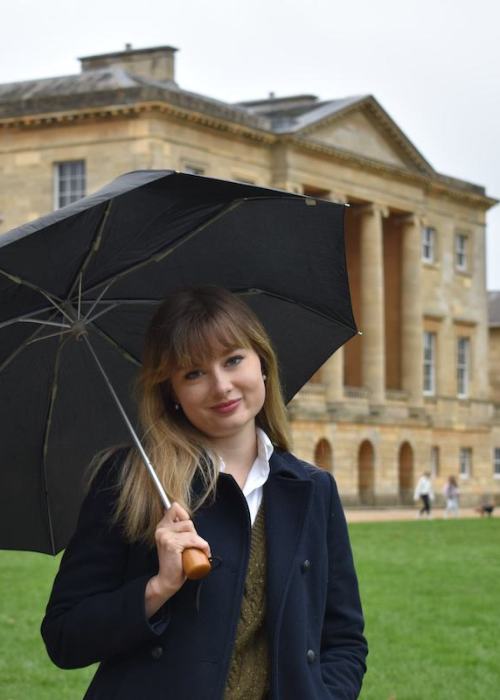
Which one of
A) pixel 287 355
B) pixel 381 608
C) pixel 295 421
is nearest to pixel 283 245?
pixel 287 355

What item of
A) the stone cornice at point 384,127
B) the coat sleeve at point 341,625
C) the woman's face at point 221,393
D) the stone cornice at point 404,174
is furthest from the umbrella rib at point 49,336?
the stone cornice at point 384,127

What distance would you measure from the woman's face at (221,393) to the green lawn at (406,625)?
328 inches

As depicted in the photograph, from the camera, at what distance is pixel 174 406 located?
17.5ft

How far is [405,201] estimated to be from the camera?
8175 cm

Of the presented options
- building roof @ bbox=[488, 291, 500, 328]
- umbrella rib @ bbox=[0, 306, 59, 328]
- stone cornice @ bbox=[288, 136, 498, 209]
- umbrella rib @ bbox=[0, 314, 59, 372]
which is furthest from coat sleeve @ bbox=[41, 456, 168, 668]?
building roof @ bbox=[488, 291, 500, 328]

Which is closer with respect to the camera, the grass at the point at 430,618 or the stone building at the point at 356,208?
the grass at the point at 430,618

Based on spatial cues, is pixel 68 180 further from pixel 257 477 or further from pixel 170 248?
pixel 257 477

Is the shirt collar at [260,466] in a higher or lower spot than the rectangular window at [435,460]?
lower

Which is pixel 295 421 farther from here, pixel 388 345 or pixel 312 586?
pixel 312 586

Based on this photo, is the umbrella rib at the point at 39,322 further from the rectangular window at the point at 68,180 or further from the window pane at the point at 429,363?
the window pane at the point at 429,363

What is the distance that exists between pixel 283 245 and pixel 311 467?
3.73 feet

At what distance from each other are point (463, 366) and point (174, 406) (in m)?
84.3

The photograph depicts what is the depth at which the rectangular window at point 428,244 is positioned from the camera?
8531 centimetres

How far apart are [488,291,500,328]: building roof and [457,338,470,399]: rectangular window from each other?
1248cm
